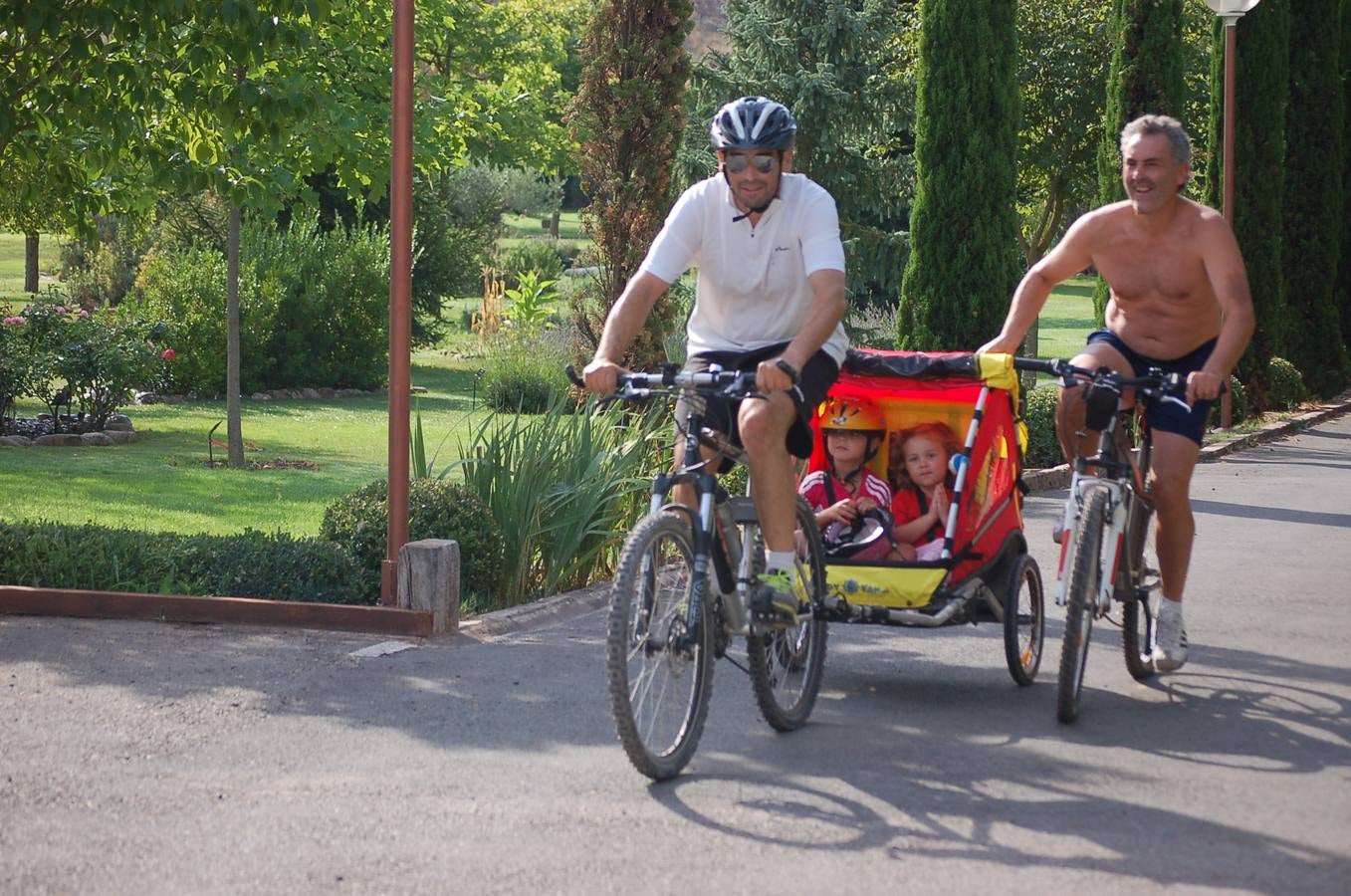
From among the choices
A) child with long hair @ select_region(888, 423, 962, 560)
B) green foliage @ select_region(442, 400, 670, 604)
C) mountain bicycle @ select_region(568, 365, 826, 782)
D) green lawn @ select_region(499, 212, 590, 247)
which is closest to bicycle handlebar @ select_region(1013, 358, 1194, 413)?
child with long hair @ select_region(888, 423, 962, 560)

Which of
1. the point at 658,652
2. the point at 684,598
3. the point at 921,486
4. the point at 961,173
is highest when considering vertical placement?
the point at 961,173

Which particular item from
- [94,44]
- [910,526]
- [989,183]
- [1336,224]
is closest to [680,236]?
[910,526]

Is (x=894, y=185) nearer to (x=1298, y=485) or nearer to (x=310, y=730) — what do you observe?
(x=1298, y=485)

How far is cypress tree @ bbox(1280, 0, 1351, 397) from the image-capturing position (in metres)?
25.2

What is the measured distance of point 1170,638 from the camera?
7.44 metres

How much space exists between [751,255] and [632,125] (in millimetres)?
6706

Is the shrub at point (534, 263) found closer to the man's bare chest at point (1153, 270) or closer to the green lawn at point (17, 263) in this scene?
the green lawn at point (17, 263)

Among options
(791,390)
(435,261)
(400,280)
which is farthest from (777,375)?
(435,261)

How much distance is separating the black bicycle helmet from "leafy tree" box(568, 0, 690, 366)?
6.45m

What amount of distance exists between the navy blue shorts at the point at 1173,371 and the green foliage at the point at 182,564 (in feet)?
11.6

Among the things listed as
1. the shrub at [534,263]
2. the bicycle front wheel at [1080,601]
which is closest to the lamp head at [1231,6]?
the bicycle front wheel at [1080,601]

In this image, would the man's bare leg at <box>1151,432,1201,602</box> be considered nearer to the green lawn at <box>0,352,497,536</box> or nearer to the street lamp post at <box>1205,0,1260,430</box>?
the green lawn at <box>0,352,497,536</box>

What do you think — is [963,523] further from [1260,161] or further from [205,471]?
[1260,161]

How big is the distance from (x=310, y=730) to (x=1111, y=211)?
11.7 feet
